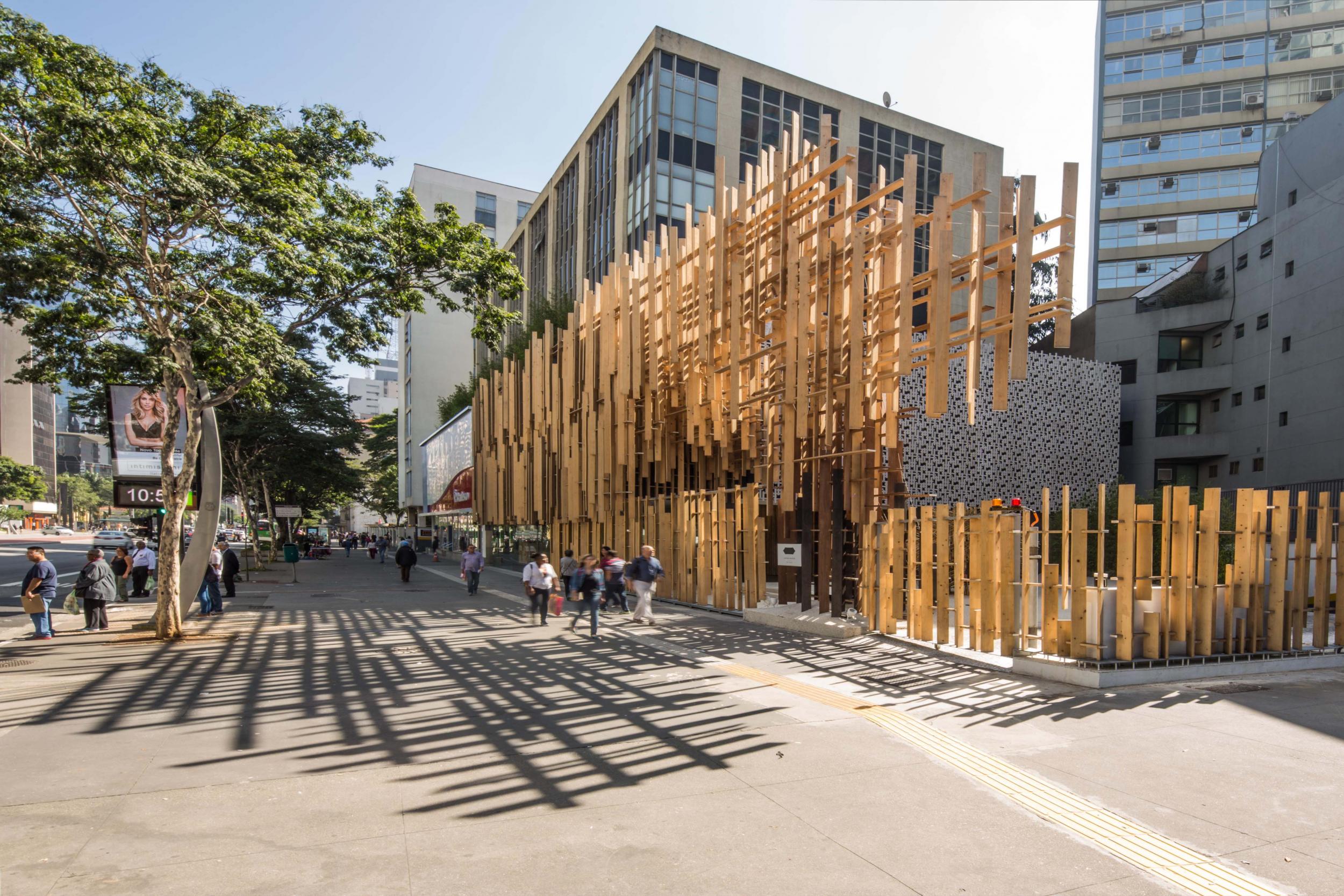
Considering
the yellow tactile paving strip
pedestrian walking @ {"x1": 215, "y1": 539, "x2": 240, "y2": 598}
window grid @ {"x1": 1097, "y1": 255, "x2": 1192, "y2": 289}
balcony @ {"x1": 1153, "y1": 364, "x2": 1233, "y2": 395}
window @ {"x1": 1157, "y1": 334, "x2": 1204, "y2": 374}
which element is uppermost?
window grid @ {"x1": 1097, "y1": 255, "x2": 1192, "y2": 289}

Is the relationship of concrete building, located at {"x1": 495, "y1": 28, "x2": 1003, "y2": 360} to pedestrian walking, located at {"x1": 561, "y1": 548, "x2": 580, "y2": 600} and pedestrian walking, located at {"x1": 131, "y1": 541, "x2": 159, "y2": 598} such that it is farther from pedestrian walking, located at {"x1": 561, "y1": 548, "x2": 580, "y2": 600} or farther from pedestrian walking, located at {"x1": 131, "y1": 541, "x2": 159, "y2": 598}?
pedestrian walking, located at {"x1": 131, "y1": 541, "x2": 159, "y2": 598}

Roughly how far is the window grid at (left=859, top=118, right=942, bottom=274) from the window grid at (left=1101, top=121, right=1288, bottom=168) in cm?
1417

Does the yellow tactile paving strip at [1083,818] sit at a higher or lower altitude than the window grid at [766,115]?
lower

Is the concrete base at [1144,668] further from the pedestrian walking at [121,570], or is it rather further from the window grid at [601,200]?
the window grid at [601,200]

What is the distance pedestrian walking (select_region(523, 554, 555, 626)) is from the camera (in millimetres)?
15625

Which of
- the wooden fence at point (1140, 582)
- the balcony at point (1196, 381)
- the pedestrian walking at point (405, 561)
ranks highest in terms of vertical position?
the balcony at point (1196, 381)

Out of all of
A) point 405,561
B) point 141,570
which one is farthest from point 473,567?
point 141,570

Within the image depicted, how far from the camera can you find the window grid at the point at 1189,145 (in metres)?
48.1

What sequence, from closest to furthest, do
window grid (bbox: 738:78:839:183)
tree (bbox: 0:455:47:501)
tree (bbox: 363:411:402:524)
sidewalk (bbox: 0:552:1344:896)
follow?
sidewalk (bbox: 0:552:1344:896), window grid (bbox: 738:78:839:183), tree (bbox: 363:411:402:524), tree (bbox: 0:455:47:501)

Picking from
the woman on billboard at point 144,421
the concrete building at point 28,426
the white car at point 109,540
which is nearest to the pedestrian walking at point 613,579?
the woman on billboard at point 144,421

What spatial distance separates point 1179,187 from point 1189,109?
464 centimetres

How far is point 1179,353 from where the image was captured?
3647cm

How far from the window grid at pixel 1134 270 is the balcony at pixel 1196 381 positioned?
1566 cm

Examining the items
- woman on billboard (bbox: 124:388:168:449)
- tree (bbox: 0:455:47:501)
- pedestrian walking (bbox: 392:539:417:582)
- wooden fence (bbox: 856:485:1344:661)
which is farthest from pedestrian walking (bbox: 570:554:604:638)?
tree (bbox: 0:455:47:501)
